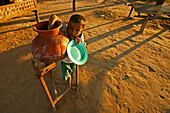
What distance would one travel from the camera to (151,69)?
2900 millimetres

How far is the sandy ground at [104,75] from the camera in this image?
2031mm

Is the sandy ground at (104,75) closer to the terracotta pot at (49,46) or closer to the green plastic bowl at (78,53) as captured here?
the green plastic bowl at (78,53)

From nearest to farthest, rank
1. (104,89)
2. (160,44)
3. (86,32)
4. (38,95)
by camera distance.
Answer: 1. (38,95)
2. (104,89)
3. (160,44)
4. (86,32)

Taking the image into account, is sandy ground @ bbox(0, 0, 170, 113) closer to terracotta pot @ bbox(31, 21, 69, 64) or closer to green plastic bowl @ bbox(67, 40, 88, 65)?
green plastic bowl @ bbox(67, 40, 88, 65)

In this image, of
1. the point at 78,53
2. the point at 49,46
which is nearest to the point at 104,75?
the point at 78,53

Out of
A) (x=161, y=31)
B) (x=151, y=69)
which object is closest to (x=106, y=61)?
(x=151, y=69)

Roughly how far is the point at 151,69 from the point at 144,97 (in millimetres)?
1067

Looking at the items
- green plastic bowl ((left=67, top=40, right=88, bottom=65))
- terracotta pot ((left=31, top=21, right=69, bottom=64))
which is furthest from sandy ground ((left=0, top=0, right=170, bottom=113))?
terracotta pot ((left=31, top=21, right=69, bottom=64))

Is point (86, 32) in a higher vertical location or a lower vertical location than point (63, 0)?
Result: lower

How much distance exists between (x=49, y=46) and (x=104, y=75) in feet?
6.34

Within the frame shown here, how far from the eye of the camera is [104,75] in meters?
2.67

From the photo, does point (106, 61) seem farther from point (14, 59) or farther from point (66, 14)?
point (66, 14)

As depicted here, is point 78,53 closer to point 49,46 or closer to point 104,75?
point 49,46

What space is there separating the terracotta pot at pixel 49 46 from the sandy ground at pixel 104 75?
4.32ft
